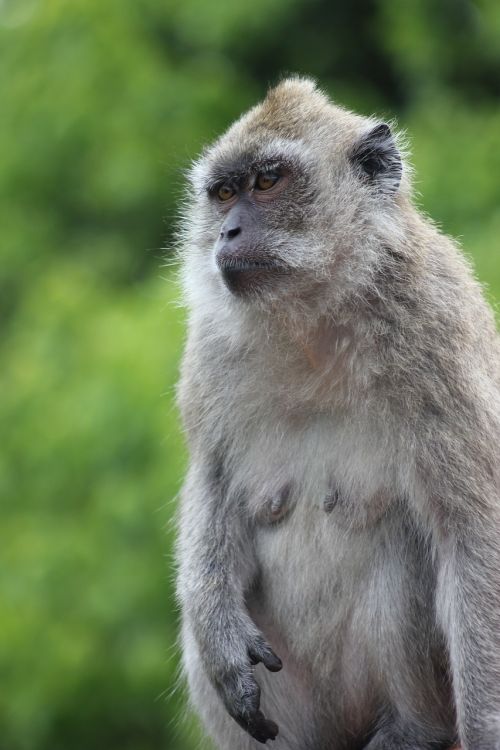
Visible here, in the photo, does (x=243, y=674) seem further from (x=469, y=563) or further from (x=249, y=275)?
(x=249, y=275)

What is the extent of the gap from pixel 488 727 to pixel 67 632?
690 cm

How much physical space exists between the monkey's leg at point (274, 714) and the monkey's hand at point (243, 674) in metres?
0.16

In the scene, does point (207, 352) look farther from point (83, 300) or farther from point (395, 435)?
point (83, 300)

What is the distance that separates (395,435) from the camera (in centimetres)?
612

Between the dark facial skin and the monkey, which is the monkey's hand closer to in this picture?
the monkey

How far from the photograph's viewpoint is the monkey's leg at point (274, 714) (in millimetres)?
6457

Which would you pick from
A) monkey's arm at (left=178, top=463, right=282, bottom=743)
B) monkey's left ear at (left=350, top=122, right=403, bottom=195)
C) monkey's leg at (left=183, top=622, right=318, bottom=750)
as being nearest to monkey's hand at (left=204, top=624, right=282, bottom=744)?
monkey's arm at (left=178, top=463, right=282, bottom=743)

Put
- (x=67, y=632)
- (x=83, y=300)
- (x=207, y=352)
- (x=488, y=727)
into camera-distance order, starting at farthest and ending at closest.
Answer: (x=83, y=300)
(x=67, y=632)
(x=207, y=352)
(x=488, y=727)

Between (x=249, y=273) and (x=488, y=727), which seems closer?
(x=488, y=727)

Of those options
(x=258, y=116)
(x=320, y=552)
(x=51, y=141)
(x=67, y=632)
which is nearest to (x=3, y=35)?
(x=51, y=141)

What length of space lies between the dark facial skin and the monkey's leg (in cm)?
168

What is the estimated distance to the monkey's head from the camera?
20.8 ft

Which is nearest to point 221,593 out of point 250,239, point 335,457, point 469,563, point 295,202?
point 335,457

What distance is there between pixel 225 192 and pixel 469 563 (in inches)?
79.4
